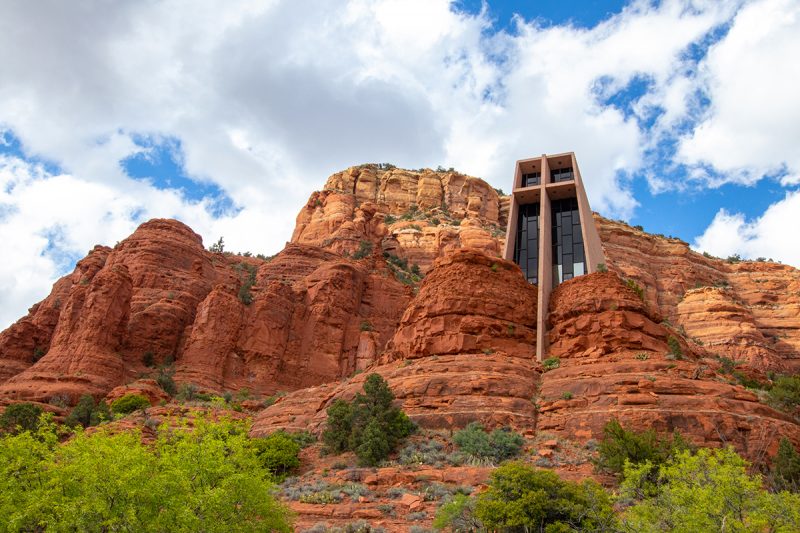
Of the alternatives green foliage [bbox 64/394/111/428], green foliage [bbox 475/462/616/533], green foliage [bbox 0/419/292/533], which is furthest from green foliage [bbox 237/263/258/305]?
green foliage [bbox 475/462/616/533]

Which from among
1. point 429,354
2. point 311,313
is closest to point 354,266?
point 311,313

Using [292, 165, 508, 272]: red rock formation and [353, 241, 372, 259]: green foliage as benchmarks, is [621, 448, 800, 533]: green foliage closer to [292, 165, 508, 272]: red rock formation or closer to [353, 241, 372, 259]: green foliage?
[353, 241, 372, 259]: green foliage

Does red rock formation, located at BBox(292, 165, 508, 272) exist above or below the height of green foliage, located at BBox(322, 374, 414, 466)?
above

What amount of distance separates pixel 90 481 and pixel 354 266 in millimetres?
47403

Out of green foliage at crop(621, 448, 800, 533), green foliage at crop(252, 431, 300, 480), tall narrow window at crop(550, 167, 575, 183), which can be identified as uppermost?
tall narrow window at crop(550, 167, 575, 183)

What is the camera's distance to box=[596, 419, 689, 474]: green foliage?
917 inches

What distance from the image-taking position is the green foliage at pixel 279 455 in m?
27.6

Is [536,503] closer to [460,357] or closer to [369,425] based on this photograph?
[369,425]

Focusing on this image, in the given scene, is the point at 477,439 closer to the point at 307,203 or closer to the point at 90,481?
the point at 90,481

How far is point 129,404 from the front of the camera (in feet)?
131

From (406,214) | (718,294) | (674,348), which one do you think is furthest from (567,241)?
(406,214)

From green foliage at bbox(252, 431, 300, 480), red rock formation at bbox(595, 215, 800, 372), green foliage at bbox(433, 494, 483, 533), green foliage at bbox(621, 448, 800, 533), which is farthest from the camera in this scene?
red rock formation at bbox(595, 215, 800, 372)

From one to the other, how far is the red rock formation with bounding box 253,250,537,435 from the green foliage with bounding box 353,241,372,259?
3304 cm

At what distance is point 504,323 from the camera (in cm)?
3800
